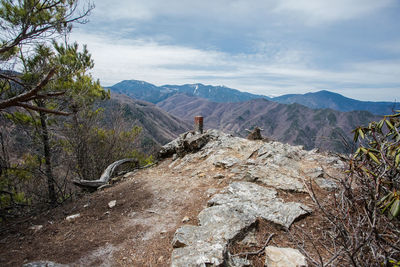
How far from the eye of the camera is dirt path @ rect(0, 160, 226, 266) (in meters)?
3.48

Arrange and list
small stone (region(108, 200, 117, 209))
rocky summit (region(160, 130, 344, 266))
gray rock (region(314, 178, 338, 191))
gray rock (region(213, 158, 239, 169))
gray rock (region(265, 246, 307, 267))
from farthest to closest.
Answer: gray rock (region(213, 158, 239, 169)) < small stone (region(108, 200, 117, 209)) < gray rock (region(314, 178, 338, 191)) < rocky summit (region(160, 130, 344, 266)) < gray rock (region(265, 246, 307, 267))

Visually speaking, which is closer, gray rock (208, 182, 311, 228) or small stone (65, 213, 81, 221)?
gray rock (208, 182, 311, 228)

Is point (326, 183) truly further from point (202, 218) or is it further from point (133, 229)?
point (133, 229)

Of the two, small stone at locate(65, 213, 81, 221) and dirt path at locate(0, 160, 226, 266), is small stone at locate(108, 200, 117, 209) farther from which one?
small stone at locate(65, 213, 81, 221)

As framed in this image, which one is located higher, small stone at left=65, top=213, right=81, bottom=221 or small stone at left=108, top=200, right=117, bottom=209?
small stone at left=108, top=200, right=117, bottom=209

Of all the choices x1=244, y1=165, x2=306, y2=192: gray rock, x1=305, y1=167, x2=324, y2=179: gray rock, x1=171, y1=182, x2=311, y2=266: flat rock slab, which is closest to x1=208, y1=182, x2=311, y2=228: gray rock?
x1=171, y1=182, x2=311, y2=266: flat rock slab

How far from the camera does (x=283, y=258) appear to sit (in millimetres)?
2752

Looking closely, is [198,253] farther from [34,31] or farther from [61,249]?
[34,31]

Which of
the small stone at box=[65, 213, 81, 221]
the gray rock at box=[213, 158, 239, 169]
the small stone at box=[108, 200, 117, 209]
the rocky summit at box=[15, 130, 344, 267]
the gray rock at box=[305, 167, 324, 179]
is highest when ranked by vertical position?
the gray rock at box=[305, 167, 324, 179]

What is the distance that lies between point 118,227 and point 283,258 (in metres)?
3.24

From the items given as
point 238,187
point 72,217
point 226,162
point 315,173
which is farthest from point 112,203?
point 315,173

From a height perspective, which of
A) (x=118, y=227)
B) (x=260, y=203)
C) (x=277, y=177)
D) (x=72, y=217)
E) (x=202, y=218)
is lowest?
(x=72, y=217)

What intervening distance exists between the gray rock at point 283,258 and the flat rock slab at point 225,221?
0.54 m

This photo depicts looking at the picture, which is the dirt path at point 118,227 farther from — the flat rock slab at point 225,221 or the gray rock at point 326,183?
the gray rock at point 326,183
